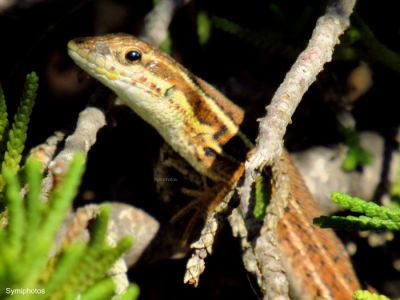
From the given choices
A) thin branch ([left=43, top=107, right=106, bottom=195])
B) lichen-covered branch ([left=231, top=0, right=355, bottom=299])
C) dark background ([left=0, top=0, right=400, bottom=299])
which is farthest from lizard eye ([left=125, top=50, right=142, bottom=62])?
lichen-covered branch ([left=231, top=0, right=355, bottom=299])

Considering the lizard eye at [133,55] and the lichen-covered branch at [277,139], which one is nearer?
the lichen-covered branch at [277,139]

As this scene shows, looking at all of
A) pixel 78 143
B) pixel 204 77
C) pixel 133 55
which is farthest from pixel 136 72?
pixel 204 77

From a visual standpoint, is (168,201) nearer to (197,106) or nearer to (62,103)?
(197,106)

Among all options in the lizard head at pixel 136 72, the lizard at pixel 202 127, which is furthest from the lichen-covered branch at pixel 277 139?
the lizard head at pixel 136 72

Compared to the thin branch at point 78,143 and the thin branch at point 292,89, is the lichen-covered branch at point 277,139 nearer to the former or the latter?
the thin branch at point 292,89

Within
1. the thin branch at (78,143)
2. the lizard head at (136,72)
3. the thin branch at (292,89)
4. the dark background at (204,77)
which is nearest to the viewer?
the thin branch at (292,89)

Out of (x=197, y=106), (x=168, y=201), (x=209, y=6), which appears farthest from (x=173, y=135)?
(x=209, y=6)

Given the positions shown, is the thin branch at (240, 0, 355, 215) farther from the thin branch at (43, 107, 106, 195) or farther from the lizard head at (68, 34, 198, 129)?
the lizard head at (68, 34, 198, 129)
